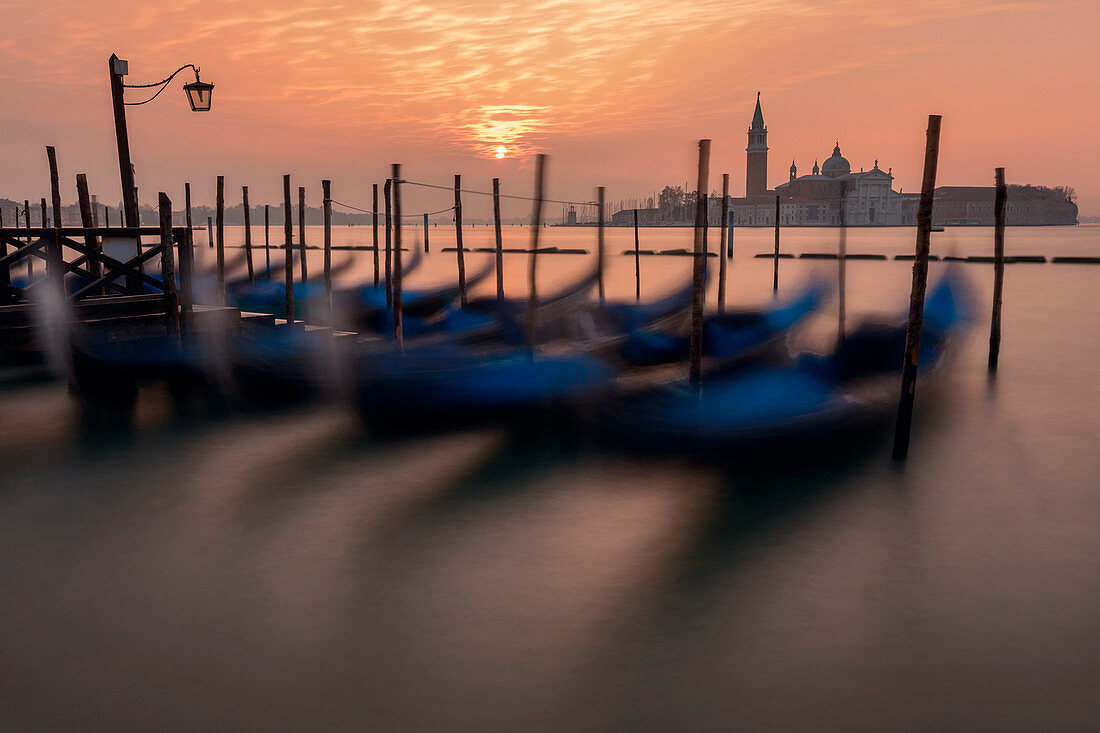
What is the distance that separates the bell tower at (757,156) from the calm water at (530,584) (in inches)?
5742

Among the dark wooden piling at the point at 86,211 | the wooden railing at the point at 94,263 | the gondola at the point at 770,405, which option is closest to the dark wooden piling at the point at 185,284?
the wooden railing at the point at 94,263

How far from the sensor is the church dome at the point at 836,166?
13950cm

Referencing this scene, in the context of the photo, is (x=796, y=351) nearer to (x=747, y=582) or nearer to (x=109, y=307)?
(x=747, y=582)

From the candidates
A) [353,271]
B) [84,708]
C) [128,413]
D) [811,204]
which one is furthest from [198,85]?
[811,204]

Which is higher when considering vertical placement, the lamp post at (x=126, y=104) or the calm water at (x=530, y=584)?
the lamp post at (x=126, y=104)

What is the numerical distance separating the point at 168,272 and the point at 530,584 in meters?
8.29

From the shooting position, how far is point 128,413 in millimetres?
9922

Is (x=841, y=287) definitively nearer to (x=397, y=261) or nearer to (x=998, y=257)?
(x=998, y=257)

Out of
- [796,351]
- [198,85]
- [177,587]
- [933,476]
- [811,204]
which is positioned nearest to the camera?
[177,587]

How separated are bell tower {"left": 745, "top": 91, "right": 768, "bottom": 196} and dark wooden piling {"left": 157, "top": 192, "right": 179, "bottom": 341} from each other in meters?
145

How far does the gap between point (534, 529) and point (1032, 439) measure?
615 cm

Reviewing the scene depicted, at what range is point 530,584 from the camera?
5203 mm

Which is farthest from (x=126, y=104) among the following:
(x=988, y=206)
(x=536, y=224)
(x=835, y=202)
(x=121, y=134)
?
(x=988, y=206)

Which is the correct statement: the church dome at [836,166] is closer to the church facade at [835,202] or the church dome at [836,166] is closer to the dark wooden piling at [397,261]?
the church facade at [835,202]
